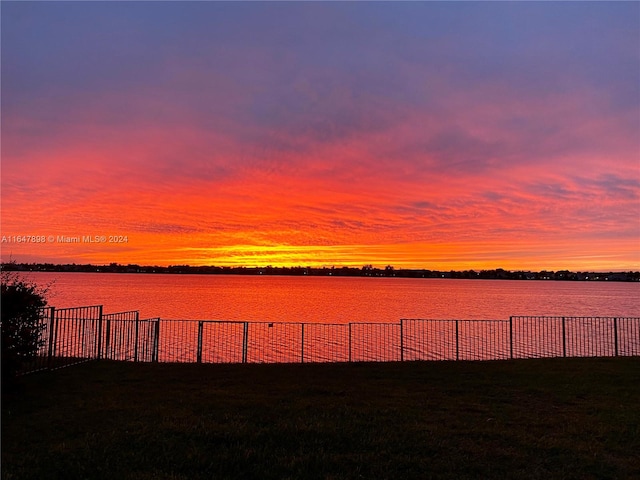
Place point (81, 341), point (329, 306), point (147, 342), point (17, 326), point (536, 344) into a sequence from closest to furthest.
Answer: point (17, 326)
point (147, 342)
point (81, 341)
point (536, 344)
point (329, 306)

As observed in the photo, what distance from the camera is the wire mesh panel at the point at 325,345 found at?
24.0m

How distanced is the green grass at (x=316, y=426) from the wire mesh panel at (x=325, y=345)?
10248 millimetres

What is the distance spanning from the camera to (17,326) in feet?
35.1

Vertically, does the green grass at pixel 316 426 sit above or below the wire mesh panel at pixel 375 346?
above

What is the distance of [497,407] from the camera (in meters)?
9.40

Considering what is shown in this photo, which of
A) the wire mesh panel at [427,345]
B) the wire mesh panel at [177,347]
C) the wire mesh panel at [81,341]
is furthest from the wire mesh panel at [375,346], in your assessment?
the wire mesh panel at [81,341]

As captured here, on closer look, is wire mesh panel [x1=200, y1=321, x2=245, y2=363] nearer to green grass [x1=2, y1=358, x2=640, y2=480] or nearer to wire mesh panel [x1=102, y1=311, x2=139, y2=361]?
wire mesh panel [x1=102, y1=311, x2=139, y2=361]

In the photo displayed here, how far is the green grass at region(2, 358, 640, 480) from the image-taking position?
20.2 ft

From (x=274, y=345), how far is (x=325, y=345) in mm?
2892

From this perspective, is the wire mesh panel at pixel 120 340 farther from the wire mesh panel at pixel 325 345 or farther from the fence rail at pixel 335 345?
the wire mesh panel at pixel 325 345

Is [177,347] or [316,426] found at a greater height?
[316,426]

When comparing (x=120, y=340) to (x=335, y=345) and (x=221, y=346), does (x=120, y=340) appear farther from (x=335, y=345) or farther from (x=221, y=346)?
(x=335, y=345)

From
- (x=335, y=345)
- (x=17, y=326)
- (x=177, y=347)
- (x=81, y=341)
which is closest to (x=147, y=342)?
(x=81, y=341)

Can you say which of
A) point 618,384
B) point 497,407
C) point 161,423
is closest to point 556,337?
point 618,384
